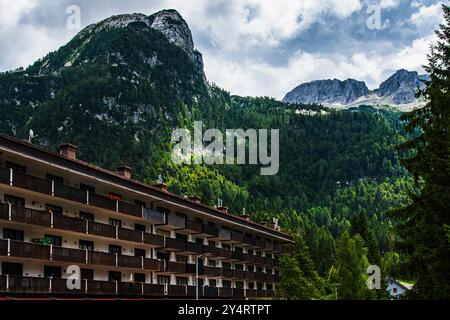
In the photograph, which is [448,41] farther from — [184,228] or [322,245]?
[322,245]

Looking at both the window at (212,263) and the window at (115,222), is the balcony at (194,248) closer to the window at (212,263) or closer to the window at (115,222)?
the window at (212,263)

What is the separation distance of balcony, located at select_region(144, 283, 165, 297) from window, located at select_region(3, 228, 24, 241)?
52.1ft

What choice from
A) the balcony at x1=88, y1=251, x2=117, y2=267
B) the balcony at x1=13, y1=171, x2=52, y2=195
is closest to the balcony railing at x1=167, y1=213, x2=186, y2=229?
the balcony at x1=88, y1=251, x2=117, y2=267

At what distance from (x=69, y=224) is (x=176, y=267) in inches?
731

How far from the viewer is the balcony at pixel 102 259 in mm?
47500

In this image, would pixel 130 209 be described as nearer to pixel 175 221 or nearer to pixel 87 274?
pixel 87 274

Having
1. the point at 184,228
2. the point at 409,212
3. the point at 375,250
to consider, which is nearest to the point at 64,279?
the point at 184,228

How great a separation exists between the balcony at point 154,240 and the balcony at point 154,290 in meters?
3.93

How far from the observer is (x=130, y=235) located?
5375 cm

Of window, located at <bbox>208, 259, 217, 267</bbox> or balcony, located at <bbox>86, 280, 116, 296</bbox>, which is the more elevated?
window, located at <bbox>208, 259, 217, 267</bbox>

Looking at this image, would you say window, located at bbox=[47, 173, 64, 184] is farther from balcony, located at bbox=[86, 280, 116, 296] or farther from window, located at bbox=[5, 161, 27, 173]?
balcony, located at bbox=[86, 280, 116, 296]

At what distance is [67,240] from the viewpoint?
154 feet

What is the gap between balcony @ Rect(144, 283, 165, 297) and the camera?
55.1m
